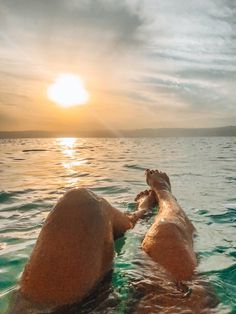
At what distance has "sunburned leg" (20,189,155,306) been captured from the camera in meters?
2.74

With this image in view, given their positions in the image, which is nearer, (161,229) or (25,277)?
(25,277)

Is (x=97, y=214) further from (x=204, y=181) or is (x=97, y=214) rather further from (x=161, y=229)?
(x=204, y=181)

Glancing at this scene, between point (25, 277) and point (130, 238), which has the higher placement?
point (25, 277)

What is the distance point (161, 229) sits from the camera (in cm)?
371

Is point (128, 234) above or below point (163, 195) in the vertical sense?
below

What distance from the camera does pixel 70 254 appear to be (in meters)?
2.84

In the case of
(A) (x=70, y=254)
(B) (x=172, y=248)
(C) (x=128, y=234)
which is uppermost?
(A) (x=70, y=254)

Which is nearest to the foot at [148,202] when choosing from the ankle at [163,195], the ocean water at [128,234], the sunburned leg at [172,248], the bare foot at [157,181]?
the bare foot at [157,181]

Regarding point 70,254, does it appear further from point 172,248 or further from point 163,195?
point 163,195

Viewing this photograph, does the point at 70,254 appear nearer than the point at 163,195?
Yes

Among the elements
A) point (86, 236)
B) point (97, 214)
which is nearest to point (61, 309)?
point (86, 236)

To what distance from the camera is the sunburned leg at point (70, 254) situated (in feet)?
9.00

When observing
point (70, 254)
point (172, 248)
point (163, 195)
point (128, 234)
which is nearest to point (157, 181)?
point (163, 195)

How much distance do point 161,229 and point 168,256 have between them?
34 cm
